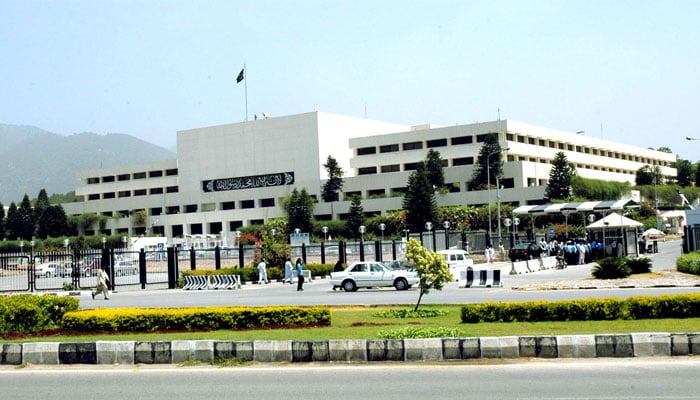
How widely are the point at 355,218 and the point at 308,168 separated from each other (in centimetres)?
1243

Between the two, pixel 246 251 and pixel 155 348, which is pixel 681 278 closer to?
pixel 155 348

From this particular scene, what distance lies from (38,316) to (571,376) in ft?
34.8

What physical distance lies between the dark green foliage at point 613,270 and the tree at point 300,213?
58.7 metres

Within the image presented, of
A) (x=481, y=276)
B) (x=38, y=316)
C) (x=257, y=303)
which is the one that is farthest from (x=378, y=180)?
(x=38, y=316)

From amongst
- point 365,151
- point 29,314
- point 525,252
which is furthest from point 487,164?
point 29,314

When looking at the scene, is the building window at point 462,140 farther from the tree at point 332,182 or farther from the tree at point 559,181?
the tree at point 332,182

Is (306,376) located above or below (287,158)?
below

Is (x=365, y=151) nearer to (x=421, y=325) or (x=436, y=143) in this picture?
(x=436, y=143)

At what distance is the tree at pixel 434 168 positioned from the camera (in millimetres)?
82000

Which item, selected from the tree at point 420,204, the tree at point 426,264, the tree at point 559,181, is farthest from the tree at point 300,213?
the tree at point 426,264

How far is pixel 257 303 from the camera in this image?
24.8 meters

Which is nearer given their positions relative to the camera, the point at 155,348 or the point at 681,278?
the point at 155,348

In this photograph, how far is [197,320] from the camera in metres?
15.8

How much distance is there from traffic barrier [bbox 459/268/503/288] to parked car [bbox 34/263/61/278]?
22541 mm
